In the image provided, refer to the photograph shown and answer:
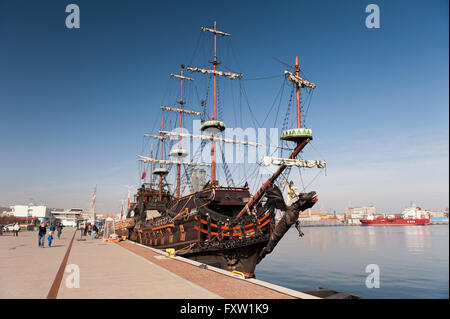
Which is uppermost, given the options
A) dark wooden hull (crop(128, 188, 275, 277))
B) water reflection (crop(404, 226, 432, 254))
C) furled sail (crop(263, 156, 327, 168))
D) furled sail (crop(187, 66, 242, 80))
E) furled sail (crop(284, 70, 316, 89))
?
furled sail (crop(187, 66, 242, 80))

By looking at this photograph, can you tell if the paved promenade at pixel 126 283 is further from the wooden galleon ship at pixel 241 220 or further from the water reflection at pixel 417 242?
the water reflection at pixel 417 242

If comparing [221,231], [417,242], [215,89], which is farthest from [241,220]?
[417,242]

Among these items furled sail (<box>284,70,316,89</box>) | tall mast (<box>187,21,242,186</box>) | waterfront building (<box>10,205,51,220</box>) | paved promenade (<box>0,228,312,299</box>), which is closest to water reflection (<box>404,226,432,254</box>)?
tall mast (<box>187,21,242,186</box>)

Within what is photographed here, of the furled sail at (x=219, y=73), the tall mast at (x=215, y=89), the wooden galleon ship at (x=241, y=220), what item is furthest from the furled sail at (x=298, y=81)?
the furled sail at (x=219, y=73)

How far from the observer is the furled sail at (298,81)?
1948 centimetres

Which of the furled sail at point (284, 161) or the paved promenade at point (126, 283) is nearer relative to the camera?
the paved promenade at point (126, 283)

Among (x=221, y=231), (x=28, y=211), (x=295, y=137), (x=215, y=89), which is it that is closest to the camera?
(x=295, y=137)

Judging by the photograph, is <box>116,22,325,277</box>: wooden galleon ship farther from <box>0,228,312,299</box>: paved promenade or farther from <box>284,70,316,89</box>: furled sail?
<box>0,228,312,299</box>: paved promenade

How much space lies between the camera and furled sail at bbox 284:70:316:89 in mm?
19484

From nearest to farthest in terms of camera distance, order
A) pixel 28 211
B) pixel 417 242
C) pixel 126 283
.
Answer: pixel 126 283 < pixel 417 242 < pixel 28 211

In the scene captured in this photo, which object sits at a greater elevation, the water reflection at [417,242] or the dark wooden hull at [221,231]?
the dark wooden hull at [221,231]

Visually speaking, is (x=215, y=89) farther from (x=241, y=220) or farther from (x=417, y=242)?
(x=417, y=242)

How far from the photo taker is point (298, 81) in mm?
19734
